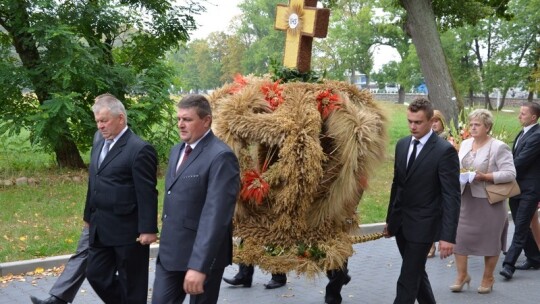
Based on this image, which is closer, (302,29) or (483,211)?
(302,29)

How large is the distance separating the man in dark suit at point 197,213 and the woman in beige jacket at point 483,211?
373 centimetres

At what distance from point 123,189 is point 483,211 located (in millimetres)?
4093

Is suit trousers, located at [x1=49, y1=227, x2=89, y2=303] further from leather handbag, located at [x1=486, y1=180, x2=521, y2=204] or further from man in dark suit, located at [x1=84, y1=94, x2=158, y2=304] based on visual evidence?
leather handbag, located at [x1=486, y1=180, x2=521, y2=204]

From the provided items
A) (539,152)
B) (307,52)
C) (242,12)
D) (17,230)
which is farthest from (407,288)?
(242,12)

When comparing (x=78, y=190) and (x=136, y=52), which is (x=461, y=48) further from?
(x=78, y=190)

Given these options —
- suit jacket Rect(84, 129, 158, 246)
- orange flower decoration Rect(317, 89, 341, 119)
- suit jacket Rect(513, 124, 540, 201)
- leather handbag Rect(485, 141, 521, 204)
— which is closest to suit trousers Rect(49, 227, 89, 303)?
suit jacket Rect(84, 129, 158, 246)

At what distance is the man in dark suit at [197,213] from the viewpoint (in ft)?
15.2

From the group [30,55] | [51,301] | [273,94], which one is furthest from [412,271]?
[30,55]

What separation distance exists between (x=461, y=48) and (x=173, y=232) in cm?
5328

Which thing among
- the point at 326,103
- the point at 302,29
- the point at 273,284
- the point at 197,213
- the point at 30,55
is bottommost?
the point at 273,284

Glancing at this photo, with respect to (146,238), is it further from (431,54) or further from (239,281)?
(431,54)

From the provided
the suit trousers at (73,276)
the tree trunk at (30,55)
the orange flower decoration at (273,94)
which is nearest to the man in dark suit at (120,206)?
the suit trousers at (73,276)

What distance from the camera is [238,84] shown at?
6906 mm

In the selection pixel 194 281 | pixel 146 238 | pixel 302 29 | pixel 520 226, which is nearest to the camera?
pixel 194 281
